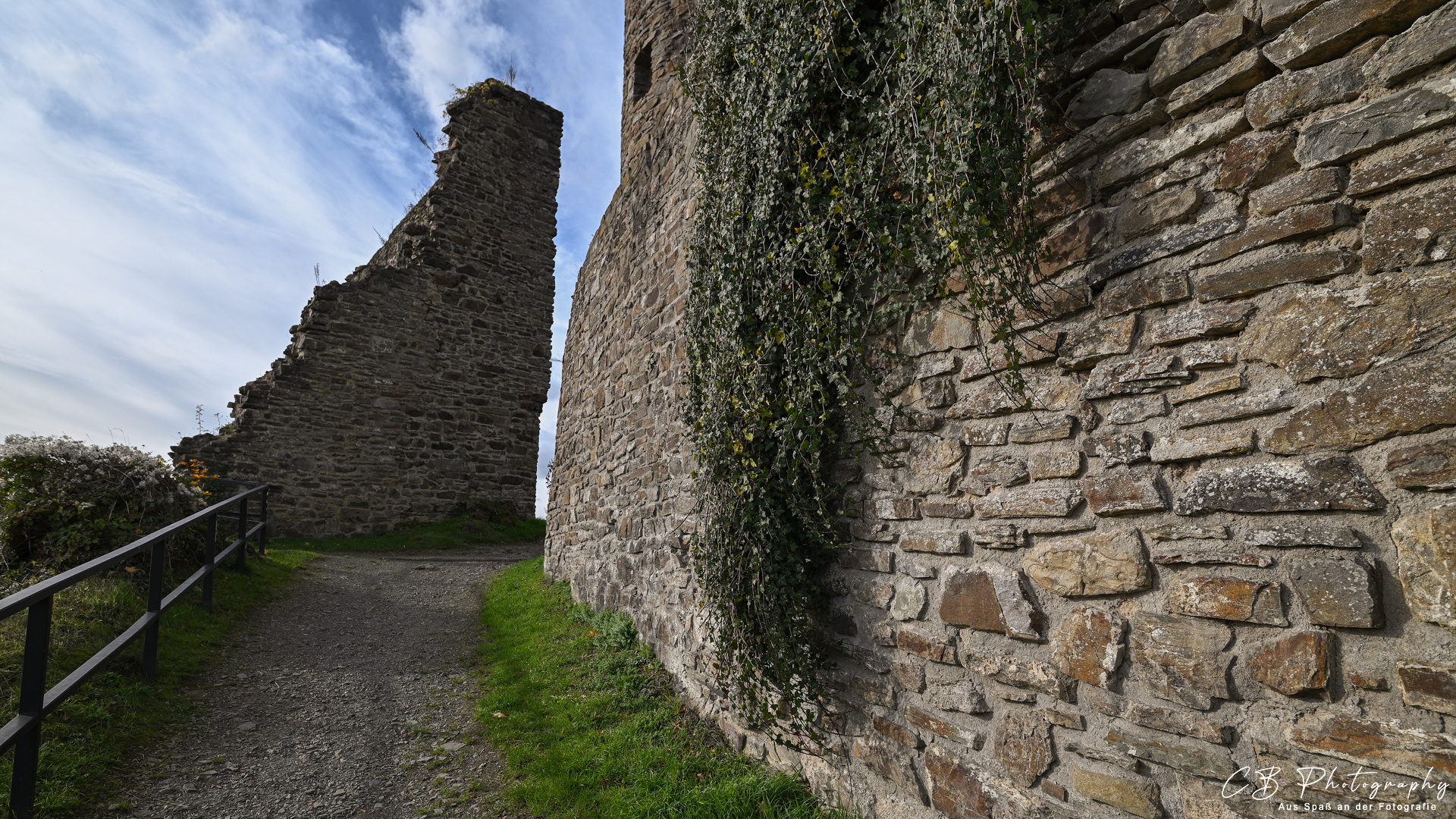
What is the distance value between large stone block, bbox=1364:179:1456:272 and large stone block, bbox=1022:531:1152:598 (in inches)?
36.6

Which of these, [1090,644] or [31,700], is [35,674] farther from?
[1090,644]

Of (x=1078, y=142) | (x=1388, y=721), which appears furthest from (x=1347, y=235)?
(x=1388, y=721)

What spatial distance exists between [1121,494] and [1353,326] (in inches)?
27.8

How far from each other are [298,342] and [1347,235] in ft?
43.7

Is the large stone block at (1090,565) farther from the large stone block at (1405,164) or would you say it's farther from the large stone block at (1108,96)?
the large stone block at (1108,96)

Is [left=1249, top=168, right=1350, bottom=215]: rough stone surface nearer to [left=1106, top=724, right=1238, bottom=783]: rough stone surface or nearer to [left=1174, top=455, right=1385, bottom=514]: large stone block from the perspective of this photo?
[left=1174, top=455, right=1385, bottom=514]: large stone block

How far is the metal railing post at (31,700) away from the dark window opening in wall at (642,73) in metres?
6.48

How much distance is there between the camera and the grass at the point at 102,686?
3059 mm

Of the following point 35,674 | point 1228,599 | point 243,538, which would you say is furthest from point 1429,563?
point 243,538

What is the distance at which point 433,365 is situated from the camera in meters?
12.7

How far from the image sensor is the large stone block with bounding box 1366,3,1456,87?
1.61m

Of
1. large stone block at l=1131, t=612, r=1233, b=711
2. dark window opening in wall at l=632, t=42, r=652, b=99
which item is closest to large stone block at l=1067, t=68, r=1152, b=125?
large stone block at l=1131, t=612, r=1233, b=711

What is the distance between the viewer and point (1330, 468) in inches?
66.6

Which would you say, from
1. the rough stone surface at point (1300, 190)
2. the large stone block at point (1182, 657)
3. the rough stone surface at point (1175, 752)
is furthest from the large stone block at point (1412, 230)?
the rough stone surface at point (1175, 752)
